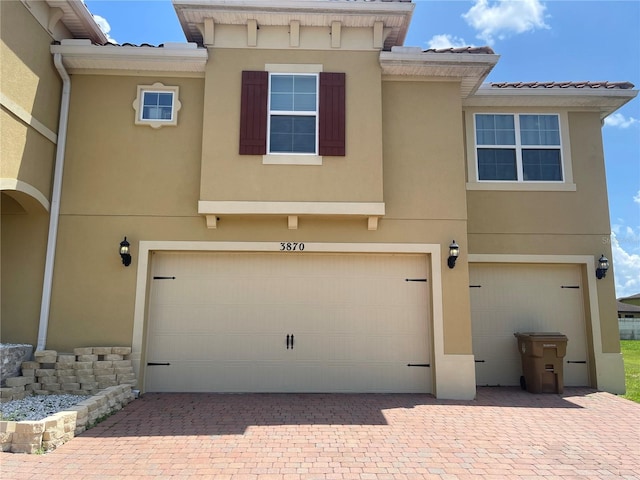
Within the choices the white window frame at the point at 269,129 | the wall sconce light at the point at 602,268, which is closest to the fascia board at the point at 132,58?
the white window frame at the point at 269,129

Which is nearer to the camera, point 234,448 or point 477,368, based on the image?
point 234,448

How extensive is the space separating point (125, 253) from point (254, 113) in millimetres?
3343

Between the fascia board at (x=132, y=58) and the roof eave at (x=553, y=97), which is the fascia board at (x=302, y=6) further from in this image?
the roof eave at (x=553, y=97)

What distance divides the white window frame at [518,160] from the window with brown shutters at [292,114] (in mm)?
3110

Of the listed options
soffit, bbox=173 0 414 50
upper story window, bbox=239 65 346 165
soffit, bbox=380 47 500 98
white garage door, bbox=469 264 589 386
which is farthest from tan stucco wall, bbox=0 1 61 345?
white garage door, bbox=469 264 589 386

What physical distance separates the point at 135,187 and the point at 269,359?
155 inches

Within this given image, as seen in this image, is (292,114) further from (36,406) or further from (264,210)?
(36,406)

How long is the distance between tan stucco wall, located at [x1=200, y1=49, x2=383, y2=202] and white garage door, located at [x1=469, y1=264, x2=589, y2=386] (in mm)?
3309

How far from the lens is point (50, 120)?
766 centimetres

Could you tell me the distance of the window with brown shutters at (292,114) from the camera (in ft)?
25.4

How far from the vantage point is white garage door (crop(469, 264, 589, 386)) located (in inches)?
345

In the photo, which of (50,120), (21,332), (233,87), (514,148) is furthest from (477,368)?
(50,120)

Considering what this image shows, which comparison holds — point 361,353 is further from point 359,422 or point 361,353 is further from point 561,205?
point 561,205

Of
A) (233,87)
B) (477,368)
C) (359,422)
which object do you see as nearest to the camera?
(359,422)
